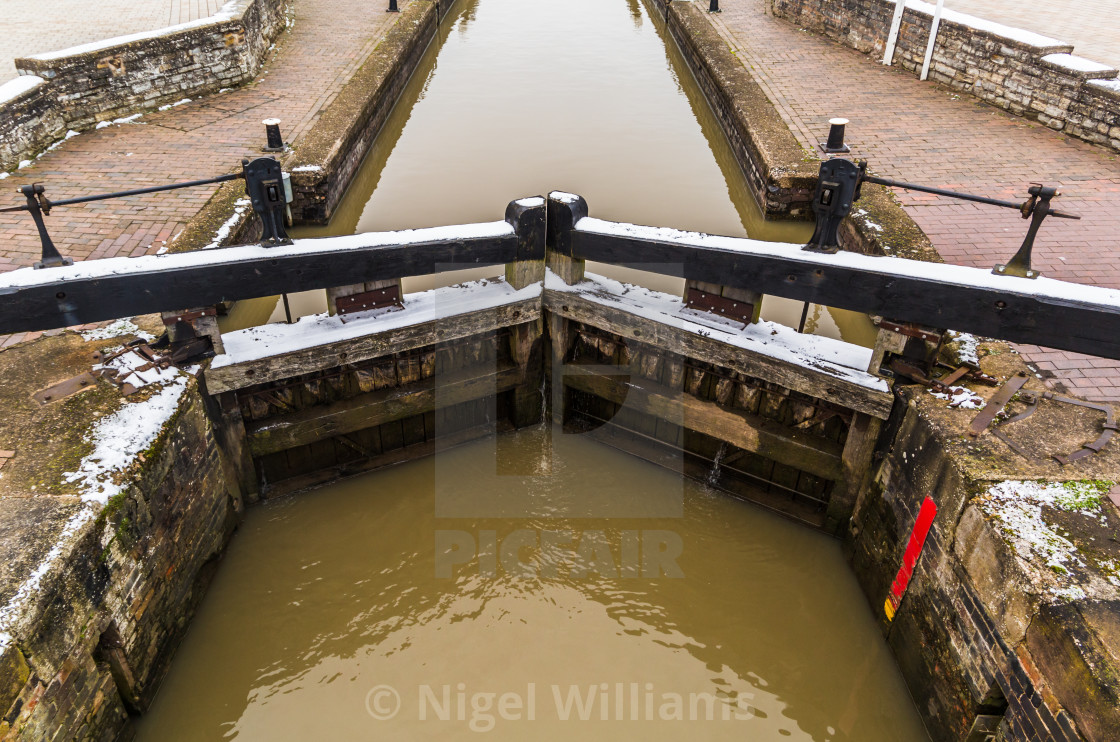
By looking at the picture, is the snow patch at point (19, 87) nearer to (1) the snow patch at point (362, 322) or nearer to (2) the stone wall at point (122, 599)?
(1) the snow patch at point (362, 322)

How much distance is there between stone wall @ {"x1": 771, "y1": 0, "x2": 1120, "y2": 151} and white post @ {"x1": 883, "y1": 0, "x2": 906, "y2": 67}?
0.24 feet

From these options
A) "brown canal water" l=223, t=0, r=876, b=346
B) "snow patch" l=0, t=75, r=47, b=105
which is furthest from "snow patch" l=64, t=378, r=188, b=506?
"snow patch" l=0, t=75, r=47, b=105

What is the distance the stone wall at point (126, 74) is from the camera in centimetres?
847

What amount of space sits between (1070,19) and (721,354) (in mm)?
11783

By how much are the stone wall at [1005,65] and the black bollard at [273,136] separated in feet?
30.0

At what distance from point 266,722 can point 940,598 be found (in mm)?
3968

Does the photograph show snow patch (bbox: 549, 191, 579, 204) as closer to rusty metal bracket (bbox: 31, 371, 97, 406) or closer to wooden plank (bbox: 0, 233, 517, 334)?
wooden plank (bbox: 0, 233, 517, 334)

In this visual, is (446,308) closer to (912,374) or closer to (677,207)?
(912,374)

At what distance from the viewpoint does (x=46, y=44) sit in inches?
423

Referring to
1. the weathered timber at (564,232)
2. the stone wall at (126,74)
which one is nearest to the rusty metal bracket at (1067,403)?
the weathered timber at (564,232)

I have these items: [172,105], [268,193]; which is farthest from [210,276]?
[172,105]

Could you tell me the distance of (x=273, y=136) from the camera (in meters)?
8.59

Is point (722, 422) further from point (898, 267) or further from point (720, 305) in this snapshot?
point (898, 267)

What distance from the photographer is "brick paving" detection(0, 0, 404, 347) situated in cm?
689
